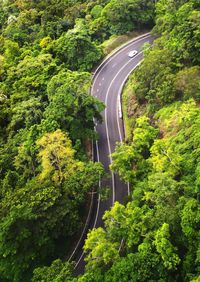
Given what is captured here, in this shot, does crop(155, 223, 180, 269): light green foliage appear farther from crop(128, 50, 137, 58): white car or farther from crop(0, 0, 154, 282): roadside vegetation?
crop(128, 50, 137, 58): white car

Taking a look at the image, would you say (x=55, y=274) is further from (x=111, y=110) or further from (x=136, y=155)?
(x=111, y=110)

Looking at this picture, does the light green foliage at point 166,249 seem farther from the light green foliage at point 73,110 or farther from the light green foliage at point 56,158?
the light green foliage at point 73,110

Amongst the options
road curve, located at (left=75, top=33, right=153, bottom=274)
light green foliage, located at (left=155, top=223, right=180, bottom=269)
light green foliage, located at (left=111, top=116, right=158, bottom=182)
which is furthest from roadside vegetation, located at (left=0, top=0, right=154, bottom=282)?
light green foliage, located at (left=155, top=223, right=180, bottom=269)

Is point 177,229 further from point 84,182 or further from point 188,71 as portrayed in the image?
point 188,71

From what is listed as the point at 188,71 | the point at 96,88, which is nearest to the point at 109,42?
the point at 96,88

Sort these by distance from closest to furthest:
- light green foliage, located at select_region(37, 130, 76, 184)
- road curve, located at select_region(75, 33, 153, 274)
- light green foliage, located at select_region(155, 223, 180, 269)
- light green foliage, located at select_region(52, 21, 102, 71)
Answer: light green foliage, located at select_region(155, 223, 180, 269)
light green foliage, located at select_region(37, 130, 76, 184)
road curve, located at select_region(75, 33, 153, 274)
light green foliage, located at select_region(52, 21, 102, 71)

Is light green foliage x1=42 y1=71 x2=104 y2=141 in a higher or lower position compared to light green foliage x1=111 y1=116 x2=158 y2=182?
higher

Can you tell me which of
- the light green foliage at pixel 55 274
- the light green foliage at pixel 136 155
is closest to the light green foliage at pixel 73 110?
the light green foliage at pixel 136 155
